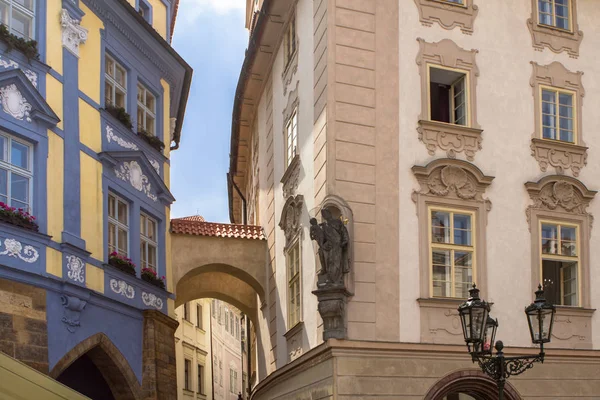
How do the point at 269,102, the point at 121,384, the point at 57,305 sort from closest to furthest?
1. the point at 57,305
2. the point at 121,384
3. the point at 269,102

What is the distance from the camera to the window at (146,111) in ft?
68.6

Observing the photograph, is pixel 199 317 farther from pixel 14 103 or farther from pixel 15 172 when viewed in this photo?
pixel 14 103

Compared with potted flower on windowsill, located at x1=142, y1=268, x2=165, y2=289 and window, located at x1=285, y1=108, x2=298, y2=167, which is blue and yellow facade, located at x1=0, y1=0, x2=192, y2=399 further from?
window, located at x1=285, y1=108, x2=298, y2=167

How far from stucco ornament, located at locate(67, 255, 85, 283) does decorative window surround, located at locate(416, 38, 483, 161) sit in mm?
6375

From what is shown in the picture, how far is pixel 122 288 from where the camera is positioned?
1830 centimetres

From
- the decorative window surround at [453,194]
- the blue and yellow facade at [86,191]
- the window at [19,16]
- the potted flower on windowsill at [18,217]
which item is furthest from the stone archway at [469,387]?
the window at [19,16]

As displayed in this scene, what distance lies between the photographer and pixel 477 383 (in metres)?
16.6

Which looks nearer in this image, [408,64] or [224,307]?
[408,64]

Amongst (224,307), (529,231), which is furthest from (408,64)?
(224,307)

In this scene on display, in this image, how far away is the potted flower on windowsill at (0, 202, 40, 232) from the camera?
48.7 ft

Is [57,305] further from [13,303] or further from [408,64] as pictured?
[408,64]

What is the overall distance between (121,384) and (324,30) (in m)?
7.69

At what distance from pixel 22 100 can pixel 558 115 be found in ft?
32.5

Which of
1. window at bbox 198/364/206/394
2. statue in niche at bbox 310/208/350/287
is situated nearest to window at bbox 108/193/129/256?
statue in niche at bbox 310/208/350/287
